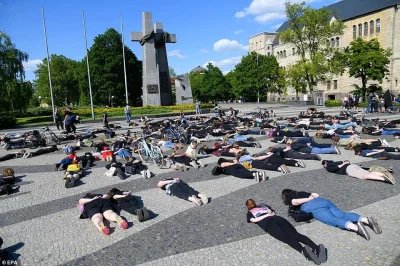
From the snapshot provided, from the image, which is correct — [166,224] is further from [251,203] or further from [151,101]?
[151,101]

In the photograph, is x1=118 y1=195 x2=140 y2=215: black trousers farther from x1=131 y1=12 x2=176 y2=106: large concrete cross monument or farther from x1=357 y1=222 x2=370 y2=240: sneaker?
x1=131 y1=12 x2=176 y2=106: large concrete cross monument

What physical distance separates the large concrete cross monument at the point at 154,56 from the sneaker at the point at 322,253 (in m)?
31.8

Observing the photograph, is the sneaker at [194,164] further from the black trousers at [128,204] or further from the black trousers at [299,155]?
the black trousers at [128,204]

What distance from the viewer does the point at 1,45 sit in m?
37.0

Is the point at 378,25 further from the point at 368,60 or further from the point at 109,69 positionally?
the point at 109,69

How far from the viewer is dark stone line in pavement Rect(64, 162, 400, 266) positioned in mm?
4992

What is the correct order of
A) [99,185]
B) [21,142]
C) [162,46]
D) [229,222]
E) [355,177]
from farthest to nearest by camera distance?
[162,46] < [21,142] < [99,185] < [355,177] < [229,222]

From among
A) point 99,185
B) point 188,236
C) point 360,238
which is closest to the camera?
point 360,238

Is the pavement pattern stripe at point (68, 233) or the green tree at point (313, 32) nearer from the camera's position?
the pavement pattern stripe at point (68, 233)

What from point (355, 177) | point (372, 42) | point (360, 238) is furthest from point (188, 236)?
point (372, 42)

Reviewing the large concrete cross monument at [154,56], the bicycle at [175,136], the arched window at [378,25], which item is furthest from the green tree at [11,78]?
the arched window at [378,25]

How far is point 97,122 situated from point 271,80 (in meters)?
49.1

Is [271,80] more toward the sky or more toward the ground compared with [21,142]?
more toward the sky

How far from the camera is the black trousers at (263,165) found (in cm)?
940
